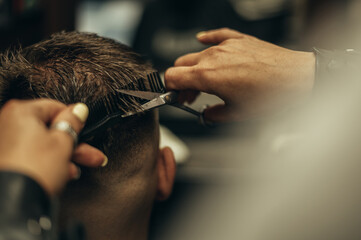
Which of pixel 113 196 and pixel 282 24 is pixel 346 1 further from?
pixel 113 196

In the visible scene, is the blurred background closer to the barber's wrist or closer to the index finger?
the barber's wrist

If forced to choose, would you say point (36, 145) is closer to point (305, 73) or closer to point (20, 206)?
point (20, 206)

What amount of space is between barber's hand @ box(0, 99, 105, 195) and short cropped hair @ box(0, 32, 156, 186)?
0.93 ft

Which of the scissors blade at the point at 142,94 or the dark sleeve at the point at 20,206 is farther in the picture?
the scissors blade at the point at 142,94

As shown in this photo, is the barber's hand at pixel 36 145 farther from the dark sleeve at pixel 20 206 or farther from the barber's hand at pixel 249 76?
the barber's hand at pixel 249 76

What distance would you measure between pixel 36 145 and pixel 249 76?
0.68 metres

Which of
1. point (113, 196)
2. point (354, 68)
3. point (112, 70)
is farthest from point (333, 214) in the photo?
point (112, 70)

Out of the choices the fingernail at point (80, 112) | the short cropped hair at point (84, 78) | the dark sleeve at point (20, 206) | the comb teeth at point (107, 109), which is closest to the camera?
the dark sleeve at point (20, 206)

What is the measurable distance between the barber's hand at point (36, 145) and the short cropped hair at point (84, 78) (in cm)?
28

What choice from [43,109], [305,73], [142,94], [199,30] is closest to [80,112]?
[43,109]

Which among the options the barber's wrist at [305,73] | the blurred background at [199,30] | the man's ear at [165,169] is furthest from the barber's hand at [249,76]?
the blurred background at [199,30]

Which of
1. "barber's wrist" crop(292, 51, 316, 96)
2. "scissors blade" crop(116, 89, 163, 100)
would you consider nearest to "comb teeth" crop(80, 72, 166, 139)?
"scissors blade" crop(116, 89, 163, 100)

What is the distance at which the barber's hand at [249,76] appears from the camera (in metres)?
1.10

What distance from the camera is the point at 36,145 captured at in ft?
2.05
